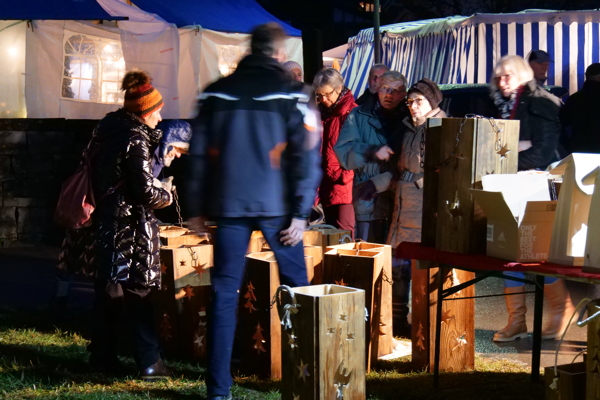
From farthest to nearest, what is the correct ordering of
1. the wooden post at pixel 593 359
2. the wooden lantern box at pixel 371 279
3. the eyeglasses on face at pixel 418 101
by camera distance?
the eyeglasses on face at pixel 418 101 → the wooden lantern box at pixel 371 279 → the wooden post at pixel 593 359

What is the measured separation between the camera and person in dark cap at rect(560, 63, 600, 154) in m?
6.81

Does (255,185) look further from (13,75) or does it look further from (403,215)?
(13,75)

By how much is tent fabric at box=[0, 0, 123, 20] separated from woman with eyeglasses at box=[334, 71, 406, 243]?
242 inches

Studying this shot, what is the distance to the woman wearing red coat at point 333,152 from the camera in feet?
21.8

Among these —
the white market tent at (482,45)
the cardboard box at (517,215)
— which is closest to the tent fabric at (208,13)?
the white market tent at (482,45)

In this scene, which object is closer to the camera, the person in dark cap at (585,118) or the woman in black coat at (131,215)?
the woman in black coat at (131,215)

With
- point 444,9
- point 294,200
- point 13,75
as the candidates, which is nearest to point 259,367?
point 294,200

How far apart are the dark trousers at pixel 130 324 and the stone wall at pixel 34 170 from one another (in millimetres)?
5633

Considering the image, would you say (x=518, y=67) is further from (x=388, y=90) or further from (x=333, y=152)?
(x=333, y=152)

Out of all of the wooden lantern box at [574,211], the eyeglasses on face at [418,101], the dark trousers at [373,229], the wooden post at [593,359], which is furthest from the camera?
the dark trousers at [373,229]

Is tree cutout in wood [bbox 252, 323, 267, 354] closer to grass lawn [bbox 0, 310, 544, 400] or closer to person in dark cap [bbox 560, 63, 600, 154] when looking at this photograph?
grass lawn [bbox 0, 310, 544, 400]

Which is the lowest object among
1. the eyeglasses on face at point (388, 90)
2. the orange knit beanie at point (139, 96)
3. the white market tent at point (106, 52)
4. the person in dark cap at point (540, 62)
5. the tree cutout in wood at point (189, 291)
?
the tree cutout in wood at point (189, 291)

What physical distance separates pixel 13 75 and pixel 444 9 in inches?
792

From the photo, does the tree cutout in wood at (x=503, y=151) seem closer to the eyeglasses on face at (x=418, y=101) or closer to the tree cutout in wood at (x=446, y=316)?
the tree cutout in wood at (x=446, y=316)
